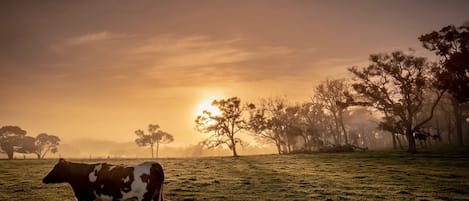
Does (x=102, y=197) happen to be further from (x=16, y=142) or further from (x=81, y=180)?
(x=16, y=142)

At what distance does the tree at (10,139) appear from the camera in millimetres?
107562

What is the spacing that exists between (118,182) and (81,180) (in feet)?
6.77

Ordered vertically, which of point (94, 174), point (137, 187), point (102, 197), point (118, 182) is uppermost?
point (94, 174)

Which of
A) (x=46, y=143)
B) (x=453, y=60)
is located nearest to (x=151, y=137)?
(x=46, y=143)

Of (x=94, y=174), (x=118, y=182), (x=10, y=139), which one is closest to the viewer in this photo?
(x=118, y=182)

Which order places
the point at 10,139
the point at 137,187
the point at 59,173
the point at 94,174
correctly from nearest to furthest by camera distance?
the point at 137,187, the point at 94,174, the point at 59,173, the point at 10,139

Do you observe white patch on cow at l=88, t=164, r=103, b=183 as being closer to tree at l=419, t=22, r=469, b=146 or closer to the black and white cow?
the black and white cow

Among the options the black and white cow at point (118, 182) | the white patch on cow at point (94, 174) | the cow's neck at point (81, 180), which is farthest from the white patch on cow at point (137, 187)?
the cow's neck at point (81, 180)

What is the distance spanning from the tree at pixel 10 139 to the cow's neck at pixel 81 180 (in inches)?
4339

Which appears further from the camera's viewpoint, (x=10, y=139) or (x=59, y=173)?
(x=10, y=139)

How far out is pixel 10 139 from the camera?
110m

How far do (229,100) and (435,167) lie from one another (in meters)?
53.6

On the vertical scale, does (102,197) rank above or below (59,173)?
below

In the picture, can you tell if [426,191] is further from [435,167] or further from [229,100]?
[229,100]
